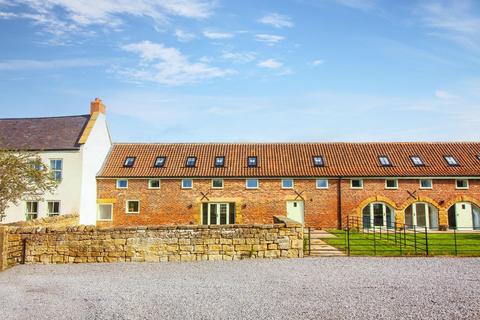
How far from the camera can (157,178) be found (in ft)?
89.6

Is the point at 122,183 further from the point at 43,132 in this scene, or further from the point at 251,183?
the point at 251,183

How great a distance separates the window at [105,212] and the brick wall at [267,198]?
0.37 metres

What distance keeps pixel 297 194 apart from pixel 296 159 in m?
3.11

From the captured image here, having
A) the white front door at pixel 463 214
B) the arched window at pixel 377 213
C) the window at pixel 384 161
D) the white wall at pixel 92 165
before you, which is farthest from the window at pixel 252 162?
the white front door at pixel 463 214

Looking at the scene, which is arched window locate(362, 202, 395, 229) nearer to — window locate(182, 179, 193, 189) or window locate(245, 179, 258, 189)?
window locate(245, 179, 258, 189)

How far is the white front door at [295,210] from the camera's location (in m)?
26.9

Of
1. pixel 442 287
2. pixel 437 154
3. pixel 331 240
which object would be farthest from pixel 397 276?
pixel 437 154

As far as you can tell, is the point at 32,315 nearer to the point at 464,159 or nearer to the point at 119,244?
the point at 119,244

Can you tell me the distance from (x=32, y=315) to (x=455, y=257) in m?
13.7

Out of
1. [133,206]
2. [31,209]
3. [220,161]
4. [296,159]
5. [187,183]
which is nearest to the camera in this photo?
[31,209]

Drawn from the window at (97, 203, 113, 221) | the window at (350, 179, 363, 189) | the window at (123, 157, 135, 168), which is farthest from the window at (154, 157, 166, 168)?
the window at (350, 179, 363, 189)

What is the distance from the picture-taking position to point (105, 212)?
2745 centimetres

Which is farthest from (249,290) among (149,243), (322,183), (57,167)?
(57,167)

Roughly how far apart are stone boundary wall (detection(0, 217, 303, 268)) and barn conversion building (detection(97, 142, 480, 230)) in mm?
12575
